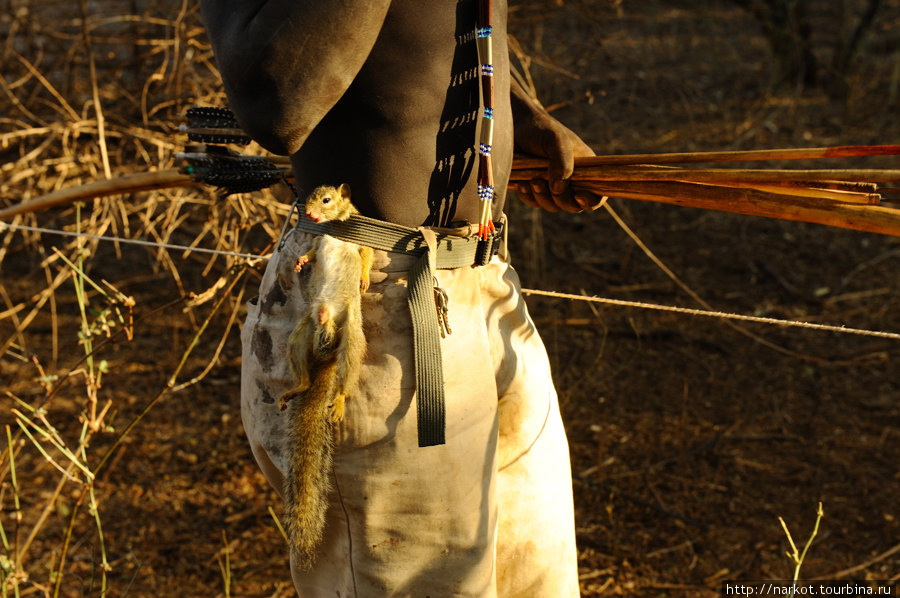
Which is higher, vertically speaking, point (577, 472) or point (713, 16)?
point (713, 16)

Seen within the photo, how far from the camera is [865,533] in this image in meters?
3.27

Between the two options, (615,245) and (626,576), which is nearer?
(626,576)

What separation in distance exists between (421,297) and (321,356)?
193 mm

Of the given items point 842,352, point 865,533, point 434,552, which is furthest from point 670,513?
point 434,552

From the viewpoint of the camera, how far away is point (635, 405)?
4.22 metres

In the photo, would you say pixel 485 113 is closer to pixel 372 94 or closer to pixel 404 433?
pixel 372 94

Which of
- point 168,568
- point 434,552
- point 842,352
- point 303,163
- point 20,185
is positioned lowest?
Answer: point 168,568

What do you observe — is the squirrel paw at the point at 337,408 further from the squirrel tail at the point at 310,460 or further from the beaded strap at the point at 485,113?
the beaded strap at the point at 485,113

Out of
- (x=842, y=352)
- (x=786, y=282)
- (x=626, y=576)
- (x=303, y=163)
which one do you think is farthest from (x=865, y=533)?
(x=303, y=163)

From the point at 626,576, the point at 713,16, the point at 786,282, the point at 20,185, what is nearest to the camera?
the point at 626,576

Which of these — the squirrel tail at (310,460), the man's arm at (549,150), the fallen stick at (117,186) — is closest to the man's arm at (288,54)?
the squirrel tail at (310,460)

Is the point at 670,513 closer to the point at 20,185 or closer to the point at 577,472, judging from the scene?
the point at 577,472

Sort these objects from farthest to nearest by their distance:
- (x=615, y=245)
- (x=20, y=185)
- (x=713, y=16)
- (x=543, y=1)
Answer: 1. (x=713, y=16)
2. (x=615, y=245)
3. (x=543, y=1)
4. (x=20, y=185)

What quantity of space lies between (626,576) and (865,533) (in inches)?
36.3
